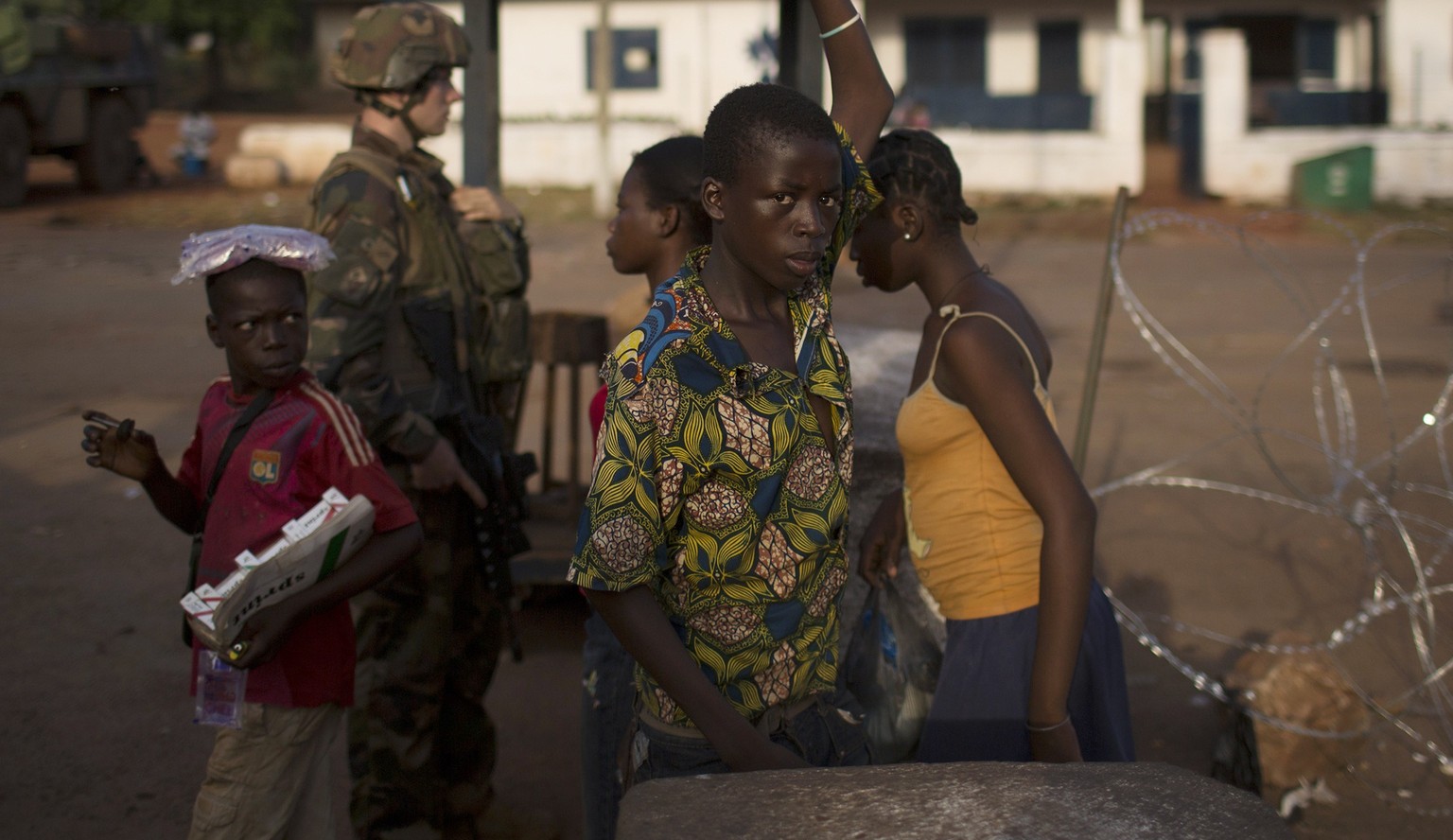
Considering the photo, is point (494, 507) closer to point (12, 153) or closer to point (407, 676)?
point (407, 676)

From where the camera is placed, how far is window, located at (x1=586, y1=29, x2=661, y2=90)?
25.2 meters

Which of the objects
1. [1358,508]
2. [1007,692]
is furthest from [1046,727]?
[1358,508]

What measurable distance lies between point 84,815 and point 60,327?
8.12 metres

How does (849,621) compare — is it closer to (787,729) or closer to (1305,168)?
(787,729)

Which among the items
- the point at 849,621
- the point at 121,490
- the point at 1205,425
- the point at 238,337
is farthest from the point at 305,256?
the point at 1205,425

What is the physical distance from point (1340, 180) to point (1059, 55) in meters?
6.87

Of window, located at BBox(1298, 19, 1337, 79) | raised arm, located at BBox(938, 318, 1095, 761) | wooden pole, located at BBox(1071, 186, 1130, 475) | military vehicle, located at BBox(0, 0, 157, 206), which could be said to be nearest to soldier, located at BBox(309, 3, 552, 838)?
raised arm, located at BBox(938, 318, 1095, 761)

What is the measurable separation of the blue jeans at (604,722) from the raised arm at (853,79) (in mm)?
1162

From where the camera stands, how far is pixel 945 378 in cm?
257

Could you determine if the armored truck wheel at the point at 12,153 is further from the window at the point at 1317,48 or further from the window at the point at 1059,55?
the window at the point at 1317,48

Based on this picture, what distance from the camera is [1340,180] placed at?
19.5 meters

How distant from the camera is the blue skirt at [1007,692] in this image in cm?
262

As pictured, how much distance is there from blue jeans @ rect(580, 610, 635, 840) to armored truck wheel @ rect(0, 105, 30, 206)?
1677 cm

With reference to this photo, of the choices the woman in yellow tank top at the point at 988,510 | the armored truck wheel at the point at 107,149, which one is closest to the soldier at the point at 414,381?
the woman in yellow tank top at the point at 988,510
